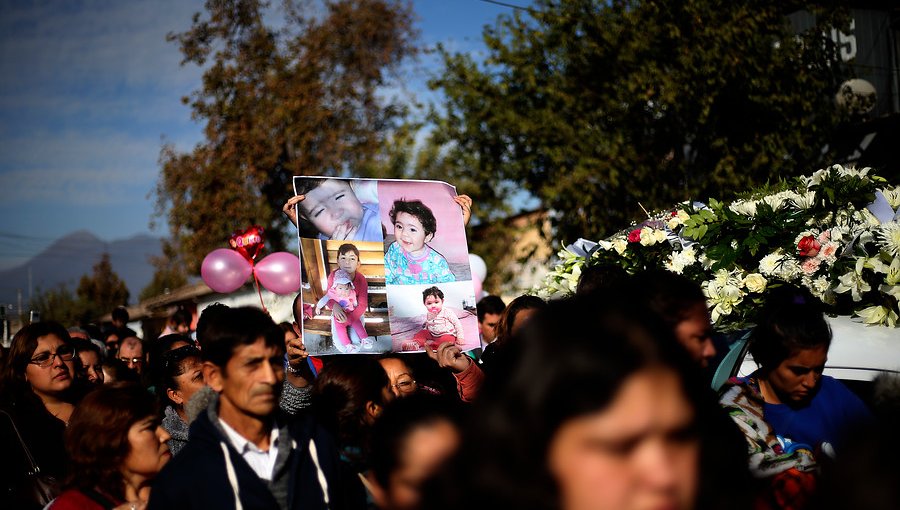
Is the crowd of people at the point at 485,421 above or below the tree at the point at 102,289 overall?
above

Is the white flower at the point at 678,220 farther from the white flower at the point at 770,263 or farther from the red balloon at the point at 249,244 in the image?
the red balloon at the point at 249,244

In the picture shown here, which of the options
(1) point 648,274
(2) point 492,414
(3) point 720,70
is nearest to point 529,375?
(2) point 492,414

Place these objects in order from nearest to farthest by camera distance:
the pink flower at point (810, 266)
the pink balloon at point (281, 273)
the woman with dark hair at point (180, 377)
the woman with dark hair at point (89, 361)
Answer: the pink flower at point (810, 266)
the woman with dark hair at point (180, 377)
the woman with dark hair at point (89, 361)
the pink balloon at point (281, 273)

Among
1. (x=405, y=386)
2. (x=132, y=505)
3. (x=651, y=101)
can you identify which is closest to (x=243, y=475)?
(x=132, y=505)

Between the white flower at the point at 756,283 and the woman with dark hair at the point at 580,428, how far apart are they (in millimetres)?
3566

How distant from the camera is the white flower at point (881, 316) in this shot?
4312 mm

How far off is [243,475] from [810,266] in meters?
3.30

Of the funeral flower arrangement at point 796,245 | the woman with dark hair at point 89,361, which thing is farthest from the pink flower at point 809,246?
the woman with dark hair at point 89,361

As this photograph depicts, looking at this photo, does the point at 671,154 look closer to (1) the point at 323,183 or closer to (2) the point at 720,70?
(2) the point at 720,70

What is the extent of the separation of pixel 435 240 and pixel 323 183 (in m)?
0.79

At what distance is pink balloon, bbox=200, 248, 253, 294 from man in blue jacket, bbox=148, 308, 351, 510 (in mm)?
5637

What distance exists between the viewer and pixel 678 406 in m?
1.49

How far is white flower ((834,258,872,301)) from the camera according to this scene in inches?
173

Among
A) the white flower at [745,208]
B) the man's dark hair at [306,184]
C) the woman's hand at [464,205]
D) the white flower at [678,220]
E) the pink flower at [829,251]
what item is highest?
the man's dark hair at [306,184]
